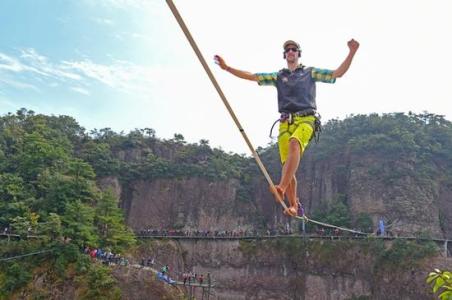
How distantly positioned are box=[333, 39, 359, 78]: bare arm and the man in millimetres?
29

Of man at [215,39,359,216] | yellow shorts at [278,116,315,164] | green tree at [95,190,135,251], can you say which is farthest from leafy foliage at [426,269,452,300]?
green tree at [95,190,135,251]

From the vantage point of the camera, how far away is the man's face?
3775mm

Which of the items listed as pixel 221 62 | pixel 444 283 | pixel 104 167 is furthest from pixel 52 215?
pixel 444 283

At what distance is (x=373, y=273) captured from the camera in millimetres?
27234

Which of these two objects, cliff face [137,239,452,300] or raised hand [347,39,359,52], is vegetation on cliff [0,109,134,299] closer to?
cliff face [137,239,452,300]

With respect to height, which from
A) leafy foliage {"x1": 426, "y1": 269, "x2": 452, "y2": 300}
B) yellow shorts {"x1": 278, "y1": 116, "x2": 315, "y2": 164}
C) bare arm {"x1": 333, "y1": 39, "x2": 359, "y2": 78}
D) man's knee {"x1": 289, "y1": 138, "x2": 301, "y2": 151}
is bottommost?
leafy foliage {"x1": 426, "y1": 269, "x2": 452, "y2": 300}

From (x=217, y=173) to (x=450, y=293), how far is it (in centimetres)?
3567

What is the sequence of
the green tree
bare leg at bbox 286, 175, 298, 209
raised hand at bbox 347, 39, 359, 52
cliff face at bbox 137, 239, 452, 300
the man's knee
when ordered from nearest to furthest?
raised hand at bbox 347, 39, 359, 52 → the man's knee → bare leg at bbox 286, 175, 298, 209 → the green tree → cliff face at bbox 137, 239, 452, 300

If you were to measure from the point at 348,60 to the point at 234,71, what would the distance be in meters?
0.97

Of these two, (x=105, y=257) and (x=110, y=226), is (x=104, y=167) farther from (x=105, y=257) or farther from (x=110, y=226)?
(x=105, y=257)

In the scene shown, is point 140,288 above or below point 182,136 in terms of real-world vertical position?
below

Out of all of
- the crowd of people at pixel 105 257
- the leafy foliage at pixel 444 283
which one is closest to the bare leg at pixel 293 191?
the leafy foliage at pixel 444 283

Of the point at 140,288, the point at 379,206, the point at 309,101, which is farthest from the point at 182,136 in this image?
the point at 309,101

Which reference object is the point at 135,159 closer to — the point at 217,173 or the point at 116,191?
the point at 116,191
